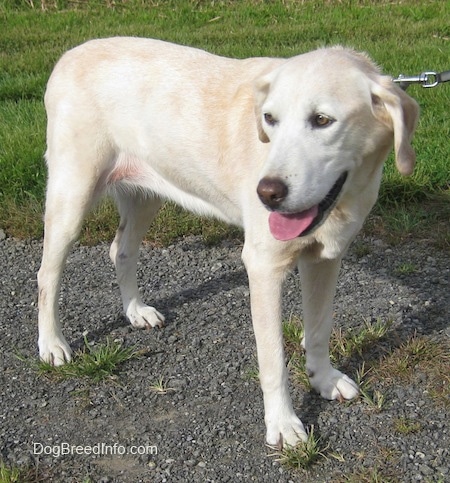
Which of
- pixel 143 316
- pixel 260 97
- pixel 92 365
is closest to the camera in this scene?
pixel 260 97

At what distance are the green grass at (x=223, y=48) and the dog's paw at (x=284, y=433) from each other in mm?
2109

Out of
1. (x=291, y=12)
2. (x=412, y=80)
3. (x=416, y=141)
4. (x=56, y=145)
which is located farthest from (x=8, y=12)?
(x=412, y=80)

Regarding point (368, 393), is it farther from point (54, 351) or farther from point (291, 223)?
point (54, 351)

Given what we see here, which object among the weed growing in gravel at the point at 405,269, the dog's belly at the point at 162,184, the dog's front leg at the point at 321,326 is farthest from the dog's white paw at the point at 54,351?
the weed growing in gravel at the point at 405,269

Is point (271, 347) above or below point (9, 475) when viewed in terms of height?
above

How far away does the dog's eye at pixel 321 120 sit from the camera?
287 cm

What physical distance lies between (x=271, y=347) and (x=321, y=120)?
97cm

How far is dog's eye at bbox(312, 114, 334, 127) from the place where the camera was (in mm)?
2872

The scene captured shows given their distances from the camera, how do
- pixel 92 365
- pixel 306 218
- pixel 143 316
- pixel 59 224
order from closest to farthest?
pixel 306 218 < pixel 92 365 < pixel 59 224 < pixel 143 316

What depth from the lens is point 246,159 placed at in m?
3.35

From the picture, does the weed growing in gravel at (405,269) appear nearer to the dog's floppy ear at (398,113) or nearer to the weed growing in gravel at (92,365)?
the weed growing in gravel at (92,365)

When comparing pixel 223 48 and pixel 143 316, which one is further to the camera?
pixel 223 48

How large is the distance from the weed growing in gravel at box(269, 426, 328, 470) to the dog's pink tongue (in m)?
0.83

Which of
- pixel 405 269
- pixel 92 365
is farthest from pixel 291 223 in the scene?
pixel 405 269
